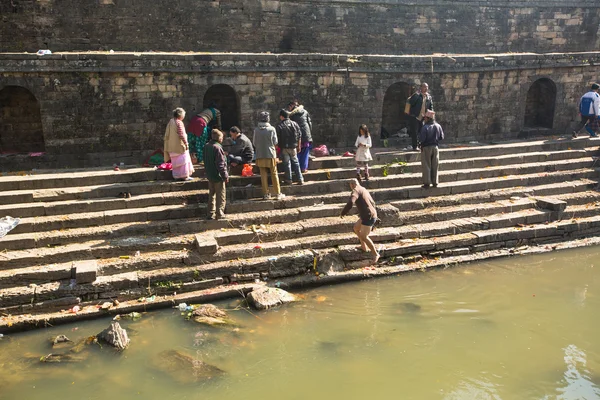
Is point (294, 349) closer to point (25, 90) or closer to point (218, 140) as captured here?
point (218, 140)

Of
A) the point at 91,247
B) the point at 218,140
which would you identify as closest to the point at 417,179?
the point at 218,140

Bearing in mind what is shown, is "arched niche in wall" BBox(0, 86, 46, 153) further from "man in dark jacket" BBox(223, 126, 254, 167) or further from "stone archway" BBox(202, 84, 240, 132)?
"man in dark jacket" BBox(223, 126, 254, 167)

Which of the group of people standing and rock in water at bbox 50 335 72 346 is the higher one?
the group of people standing

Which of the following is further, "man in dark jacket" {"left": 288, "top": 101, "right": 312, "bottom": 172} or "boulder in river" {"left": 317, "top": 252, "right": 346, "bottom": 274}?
"man in dark jacket" {"left": 288, "top": 101, "right": 312, "bottom": 172}

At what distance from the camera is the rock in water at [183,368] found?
22.1 ft

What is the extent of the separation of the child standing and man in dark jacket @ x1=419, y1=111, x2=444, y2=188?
113 centimetres

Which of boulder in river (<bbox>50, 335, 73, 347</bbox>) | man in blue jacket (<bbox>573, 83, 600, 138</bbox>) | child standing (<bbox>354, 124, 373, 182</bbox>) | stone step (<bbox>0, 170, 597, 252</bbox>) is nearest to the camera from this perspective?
boulder in river (<bbox>50, 335, 73, 347</bbox>)

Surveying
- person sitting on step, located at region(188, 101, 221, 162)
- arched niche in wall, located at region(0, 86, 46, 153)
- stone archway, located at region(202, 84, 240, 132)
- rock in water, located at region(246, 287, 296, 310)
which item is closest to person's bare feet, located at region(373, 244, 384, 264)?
rock in water, located at region(246, 287, 296, 310)

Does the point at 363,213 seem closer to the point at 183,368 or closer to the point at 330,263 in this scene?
the point at 330,263

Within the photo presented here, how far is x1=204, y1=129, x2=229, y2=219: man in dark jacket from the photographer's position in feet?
31.3

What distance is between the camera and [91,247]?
896 cm

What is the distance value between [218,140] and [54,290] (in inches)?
144

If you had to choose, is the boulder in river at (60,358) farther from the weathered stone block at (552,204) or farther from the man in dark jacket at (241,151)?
the weathered stone block at (552,204)

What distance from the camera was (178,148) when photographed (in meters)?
10.4
